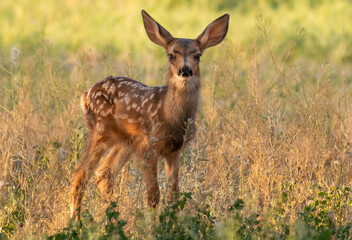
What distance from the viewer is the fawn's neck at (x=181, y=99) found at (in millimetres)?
6621

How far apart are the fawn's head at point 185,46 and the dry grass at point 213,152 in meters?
0.53

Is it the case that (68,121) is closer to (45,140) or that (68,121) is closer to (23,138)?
(45,140)

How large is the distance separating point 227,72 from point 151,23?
57.7 inches

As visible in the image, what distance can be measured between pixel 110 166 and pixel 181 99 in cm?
115

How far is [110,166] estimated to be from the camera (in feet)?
24.0

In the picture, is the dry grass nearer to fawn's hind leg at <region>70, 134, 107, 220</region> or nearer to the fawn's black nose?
fawn's hind leg at <region>70, 134, 107, 220</region>

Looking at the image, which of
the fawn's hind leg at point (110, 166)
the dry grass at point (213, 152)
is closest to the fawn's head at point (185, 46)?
the dry grass at point (213, 152)

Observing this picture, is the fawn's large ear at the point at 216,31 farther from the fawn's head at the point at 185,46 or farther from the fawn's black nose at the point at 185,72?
the fawn's black nose at the point at 185,72

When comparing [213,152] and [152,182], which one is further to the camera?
[213,152]

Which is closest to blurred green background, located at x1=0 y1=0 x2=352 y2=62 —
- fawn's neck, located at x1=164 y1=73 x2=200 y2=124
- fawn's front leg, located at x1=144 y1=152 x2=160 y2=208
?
fawn's neck, located at x1=164 y1=73 x2=200 y2=124

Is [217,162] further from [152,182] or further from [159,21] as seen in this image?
[159,21]

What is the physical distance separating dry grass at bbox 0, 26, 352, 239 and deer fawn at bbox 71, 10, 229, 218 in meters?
0.15

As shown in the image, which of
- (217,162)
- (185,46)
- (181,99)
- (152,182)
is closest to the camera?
(152,182)

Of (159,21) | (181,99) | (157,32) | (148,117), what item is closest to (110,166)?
(148,117)
